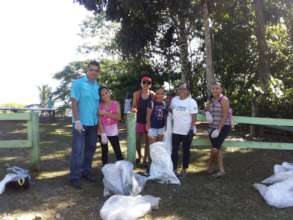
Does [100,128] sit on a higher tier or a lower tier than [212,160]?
higher

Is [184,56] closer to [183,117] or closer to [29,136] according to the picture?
[183,117]

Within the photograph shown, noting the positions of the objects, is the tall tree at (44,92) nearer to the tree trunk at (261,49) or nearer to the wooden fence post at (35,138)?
the tree trunk at (261,49)

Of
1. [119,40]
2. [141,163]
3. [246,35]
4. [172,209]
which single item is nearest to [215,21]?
[246,35]

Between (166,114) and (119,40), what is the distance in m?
10.1

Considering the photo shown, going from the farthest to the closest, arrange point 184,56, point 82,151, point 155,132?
1. point 184,56
2. point 155,132
3. point 82,151

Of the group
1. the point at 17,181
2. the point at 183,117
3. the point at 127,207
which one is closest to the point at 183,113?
the point at 183,117

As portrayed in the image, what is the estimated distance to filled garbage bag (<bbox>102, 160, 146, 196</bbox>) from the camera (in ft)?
19.4

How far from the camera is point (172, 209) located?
5.53 metres

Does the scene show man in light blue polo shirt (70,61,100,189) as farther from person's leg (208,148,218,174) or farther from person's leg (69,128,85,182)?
person's leg (208,148,218,174)

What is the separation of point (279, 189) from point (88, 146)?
297 cm

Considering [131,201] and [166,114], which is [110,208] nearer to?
[131,201]

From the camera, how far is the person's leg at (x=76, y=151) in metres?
6.25

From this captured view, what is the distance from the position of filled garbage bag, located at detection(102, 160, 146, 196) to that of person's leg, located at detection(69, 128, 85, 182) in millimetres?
459

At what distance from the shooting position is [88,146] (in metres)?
6.64
